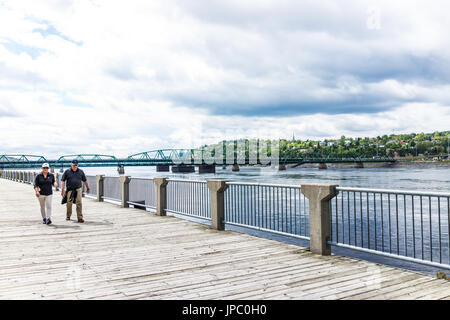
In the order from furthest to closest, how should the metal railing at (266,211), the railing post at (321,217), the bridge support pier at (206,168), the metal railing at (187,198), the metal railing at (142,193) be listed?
the bridge support pier at (206,168)
the metal railing at (142,193)
the metal railing at (187,198)
the metal railing at (266,211)
the railing post at (321,217)

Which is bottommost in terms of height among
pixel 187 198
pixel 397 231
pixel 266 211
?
pixel 397 231

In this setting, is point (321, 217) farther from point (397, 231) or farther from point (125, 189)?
point (125, 189)

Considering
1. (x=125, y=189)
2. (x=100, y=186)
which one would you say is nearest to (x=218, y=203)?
(x=125, y=189)

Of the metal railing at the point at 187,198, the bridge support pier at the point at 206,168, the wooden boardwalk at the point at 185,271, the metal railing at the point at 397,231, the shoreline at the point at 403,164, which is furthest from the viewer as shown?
the shoreline at the point at 403,164

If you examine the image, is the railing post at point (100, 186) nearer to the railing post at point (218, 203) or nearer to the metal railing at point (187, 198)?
the metal railing at point (187, 198)

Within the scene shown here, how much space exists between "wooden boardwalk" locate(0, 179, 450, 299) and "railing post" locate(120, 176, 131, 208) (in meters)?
6.45

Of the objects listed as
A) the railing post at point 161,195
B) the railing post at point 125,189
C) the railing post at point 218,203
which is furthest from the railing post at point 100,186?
the railing post at point 218,203

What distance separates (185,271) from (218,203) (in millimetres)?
4145

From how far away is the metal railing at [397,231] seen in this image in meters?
6.22

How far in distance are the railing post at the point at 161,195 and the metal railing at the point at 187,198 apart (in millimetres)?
138

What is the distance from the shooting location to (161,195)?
1370 cm

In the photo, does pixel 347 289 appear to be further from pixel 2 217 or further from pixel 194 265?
pixel 2 217
